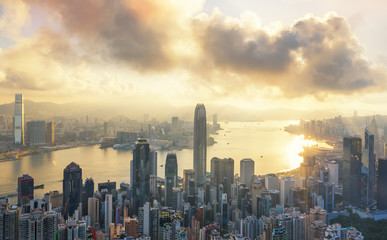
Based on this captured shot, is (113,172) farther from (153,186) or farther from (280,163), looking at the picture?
(280,163)

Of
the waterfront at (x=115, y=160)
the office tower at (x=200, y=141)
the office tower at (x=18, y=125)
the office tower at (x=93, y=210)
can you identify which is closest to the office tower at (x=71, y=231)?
the office tower at (x=93, y=210)

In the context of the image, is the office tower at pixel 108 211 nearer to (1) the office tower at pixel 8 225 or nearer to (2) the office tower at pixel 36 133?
(1) the office tower at pixel 8 225

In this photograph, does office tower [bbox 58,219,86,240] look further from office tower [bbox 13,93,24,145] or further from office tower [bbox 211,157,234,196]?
office tower [bbox 13,93,24,145]

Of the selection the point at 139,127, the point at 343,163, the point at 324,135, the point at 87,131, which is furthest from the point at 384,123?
the point at 87,131

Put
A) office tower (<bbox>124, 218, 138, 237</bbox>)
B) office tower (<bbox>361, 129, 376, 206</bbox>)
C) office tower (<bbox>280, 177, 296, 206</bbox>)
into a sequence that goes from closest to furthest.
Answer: office tower (<bbox>124, 218, 138, 237</bbox>) → office tower (<bbox>280, 177, 296, 206</bbox>) → office tower (<bbox>361, 129, 376, 206</bbox>)

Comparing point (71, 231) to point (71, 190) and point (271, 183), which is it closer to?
point (71, 190)

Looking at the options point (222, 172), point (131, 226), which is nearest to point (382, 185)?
point (222, 172)

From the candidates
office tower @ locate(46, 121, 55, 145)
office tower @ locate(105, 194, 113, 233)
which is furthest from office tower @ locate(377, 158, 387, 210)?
office tower @ locate(46, 121, 55, 145)
